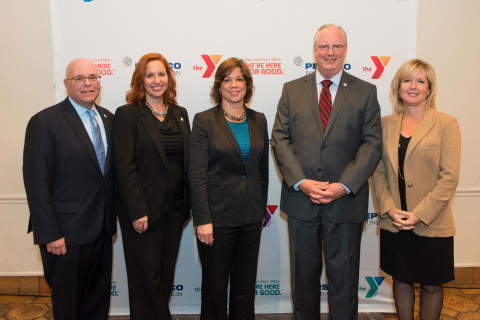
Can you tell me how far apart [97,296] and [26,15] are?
7.70 feet

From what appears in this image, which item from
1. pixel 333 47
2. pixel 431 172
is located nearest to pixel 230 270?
pixel 431 172

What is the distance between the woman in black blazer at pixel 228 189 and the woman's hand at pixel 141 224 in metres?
0.30

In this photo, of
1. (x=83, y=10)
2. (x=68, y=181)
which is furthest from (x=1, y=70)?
(x=68, y=181)

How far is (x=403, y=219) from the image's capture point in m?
2.20

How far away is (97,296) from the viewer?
2.33m

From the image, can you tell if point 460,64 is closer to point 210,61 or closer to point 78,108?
point 210,61

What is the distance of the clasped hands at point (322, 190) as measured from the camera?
83.0 inches

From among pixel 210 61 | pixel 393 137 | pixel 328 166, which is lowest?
pixel 328 166

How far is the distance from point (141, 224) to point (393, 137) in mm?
1638

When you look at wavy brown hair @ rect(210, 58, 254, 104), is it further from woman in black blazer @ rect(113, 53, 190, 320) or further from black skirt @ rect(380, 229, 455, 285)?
black skirt @ rect(380, 229, 455, 285)

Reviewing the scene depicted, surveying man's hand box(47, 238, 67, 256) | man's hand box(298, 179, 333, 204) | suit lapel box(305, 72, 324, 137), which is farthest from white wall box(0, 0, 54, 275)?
man's hand box(298, 179, 333, 204)

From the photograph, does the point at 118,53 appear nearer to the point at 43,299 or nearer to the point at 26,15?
the point at 26,15

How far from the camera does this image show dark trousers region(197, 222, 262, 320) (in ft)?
7.54

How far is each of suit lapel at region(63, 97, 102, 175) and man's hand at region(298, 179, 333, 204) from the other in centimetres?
121
